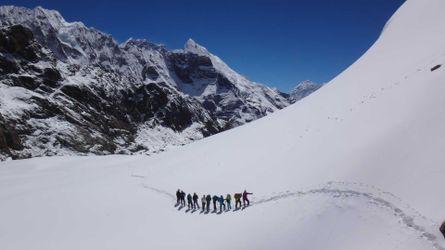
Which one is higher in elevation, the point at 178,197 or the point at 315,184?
the point at 178,197

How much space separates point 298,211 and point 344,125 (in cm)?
859

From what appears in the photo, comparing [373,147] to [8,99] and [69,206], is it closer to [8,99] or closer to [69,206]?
[69,206]

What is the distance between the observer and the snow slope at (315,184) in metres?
18.4

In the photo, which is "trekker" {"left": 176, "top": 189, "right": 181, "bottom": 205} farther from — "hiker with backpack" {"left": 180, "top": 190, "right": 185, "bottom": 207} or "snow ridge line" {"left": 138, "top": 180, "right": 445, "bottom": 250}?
"snow ridge line" {"left": 138, "top": 180, "right": 445, "bottom": 250}

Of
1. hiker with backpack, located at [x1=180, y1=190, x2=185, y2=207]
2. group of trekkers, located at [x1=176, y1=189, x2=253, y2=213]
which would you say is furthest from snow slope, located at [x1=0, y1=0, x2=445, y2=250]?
hiker with backpack, located at [x1=180, y1=190, x2=185, y2=207]

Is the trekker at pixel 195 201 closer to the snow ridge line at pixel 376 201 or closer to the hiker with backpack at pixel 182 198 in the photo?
the hiker with backpack at pixel 182 198

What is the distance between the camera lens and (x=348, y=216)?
19188mm

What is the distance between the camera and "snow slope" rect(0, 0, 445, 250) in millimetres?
18391

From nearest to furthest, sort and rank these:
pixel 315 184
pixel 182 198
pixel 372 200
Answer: pixel 372 200
pixel 315 184
pixel 182 198

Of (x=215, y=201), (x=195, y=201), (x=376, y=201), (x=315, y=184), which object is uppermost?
(x=195, y=201)

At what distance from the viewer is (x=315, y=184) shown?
23.0m

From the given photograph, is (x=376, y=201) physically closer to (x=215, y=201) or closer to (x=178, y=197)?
(x=215, y=201)

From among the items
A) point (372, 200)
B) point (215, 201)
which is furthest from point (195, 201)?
point (372, 200)

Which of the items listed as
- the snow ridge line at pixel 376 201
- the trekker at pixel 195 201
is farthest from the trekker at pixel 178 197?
the snow ridge line at pixel 376 201
